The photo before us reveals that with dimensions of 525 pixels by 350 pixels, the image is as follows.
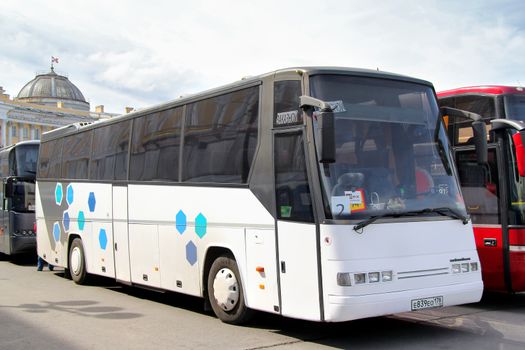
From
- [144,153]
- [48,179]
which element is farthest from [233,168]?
[48,179]

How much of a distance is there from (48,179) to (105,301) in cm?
482

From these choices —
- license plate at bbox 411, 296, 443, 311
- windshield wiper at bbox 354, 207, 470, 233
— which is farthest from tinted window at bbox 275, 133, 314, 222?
license plate at bbox 411, 296, 443, 311

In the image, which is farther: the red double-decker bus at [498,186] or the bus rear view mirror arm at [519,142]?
the red double-decker bus at [498,186]

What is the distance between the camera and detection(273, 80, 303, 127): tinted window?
23.6 ft

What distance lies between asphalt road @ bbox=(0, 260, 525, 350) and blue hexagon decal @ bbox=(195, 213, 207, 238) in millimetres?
1195

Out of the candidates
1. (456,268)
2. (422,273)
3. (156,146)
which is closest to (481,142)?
(456,268)

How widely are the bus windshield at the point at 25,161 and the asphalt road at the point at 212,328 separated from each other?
7.86 metres

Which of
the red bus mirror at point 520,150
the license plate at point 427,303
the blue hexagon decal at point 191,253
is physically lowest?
the license plate at point 427,303

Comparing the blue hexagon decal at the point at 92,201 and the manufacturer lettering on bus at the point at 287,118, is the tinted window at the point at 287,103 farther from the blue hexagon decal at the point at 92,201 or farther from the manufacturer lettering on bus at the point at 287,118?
the blue hexagon decal at the point at 92,201

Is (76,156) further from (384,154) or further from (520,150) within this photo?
(520,150)

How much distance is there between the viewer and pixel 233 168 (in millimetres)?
8141

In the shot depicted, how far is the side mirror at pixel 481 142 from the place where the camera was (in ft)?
25.5

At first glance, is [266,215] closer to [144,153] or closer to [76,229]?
[144,153]

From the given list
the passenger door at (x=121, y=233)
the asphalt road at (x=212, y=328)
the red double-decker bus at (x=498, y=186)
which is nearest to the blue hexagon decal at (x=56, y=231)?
the asphalt road at (x=212, y=328)
